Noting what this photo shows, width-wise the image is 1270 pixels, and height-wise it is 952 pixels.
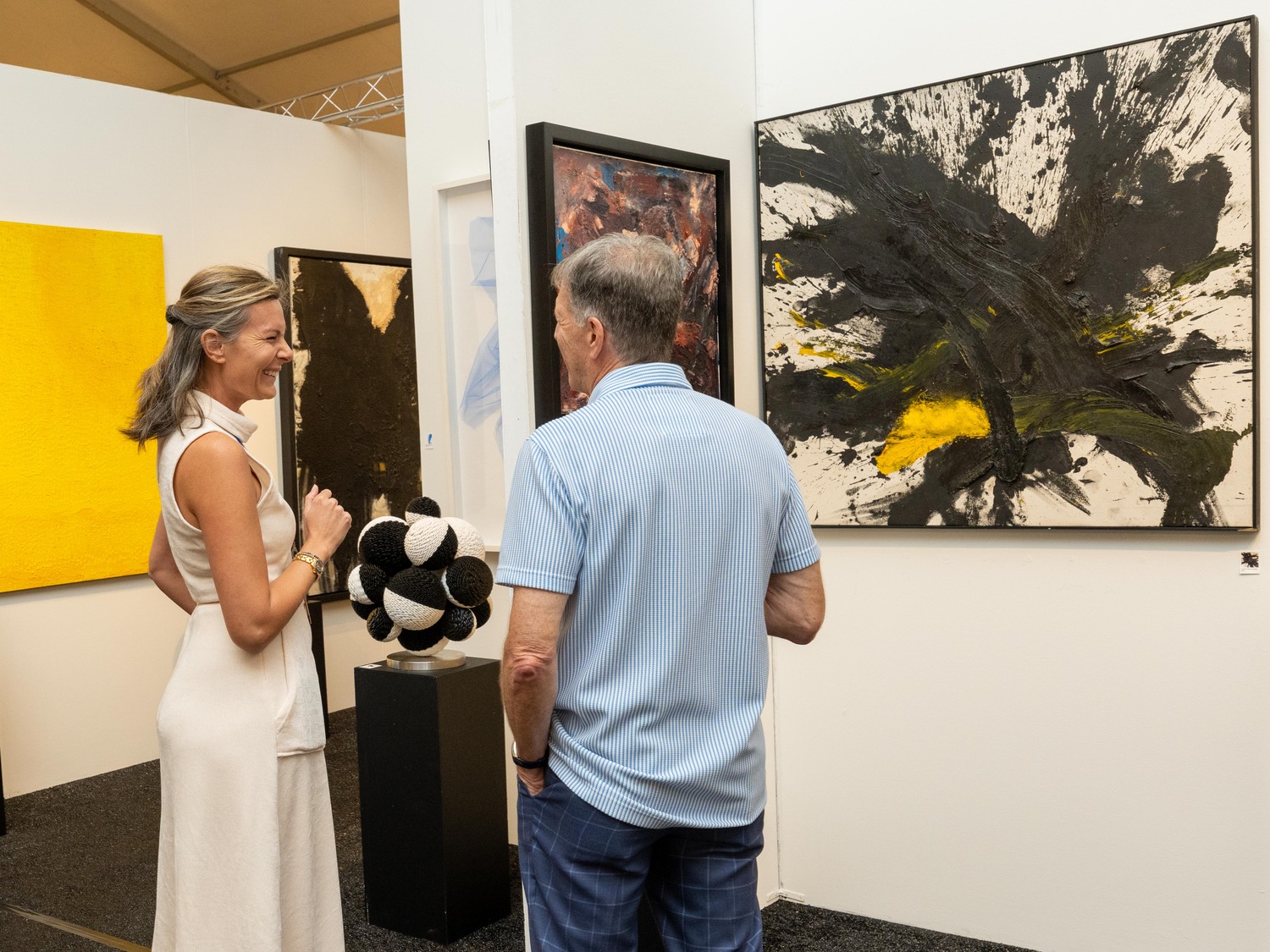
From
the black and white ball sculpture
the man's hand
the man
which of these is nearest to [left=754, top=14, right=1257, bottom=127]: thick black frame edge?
the black and white ball sculpture

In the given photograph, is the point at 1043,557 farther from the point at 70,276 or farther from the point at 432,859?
the point at 70,276

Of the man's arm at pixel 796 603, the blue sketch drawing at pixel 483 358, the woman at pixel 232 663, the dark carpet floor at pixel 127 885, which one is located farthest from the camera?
the blue sketch drawing at pixel 483 358

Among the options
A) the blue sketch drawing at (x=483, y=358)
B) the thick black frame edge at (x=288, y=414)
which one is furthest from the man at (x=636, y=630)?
the thick black frame edge at (x=288, y=414)

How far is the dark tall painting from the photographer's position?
236 inches

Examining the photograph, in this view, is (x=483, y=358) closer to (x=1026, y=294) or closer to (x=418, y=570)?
(x=418, y=570)

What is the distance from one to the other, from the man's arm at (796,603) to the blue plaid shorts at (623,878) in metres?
0.32

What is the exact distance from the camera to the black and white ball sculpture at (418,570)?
3.07m

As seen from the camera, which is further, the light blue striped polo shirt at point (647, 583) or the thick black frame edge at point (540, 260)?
the thick black frame edge at point (540, 260)

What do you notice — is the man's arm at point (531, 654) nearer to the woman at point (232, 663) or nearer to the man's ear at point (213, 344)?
the woman at point (232, 663)

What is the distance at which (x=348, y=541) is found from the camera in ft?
20.6

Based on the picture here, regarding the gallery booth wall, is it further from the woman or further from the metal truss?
the metal truss

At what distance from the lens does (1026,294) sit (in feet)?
9.56

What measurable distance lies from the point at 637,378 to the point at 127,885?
3.20 meters

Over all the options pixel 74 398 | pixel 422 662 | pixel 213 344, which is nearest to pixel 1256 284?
pixel 213 344
